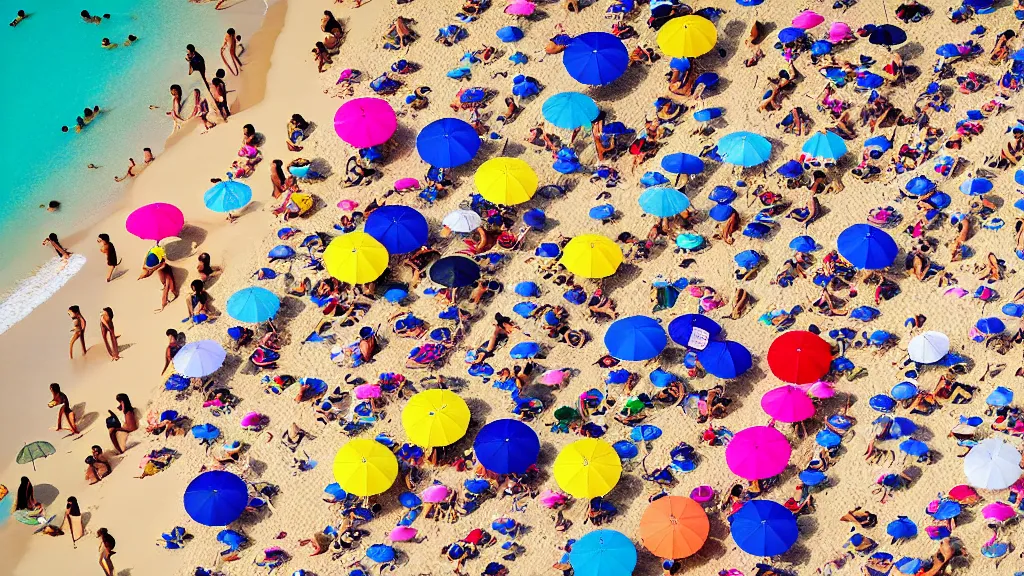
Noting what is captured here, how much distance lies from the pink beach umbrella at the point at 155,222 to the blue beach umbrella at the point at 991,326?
57.4ft

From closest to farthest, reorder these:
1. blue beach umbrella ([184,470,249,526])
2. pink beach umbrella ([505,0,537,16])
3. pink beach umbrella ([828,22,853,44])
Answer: blue beach umbrella ([184,470,249,526]) < pink beach umbrella ([828,22,853,44]) < pink beach umbrella ([505,0,537,16])

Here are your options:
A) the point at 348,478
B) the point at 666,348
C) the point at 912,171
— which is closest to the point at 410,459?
the point at 348,478

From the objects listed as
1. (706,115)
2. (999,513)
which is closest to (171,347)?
(706,115)

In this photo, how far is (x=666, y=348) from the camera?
2930 cm

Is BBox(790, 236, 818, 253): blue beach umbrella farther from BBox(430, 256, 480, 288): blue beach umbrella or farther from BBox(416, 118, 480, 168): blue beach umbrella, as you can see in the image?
BBox(416, 118, 480, 168): blue beach umbrella

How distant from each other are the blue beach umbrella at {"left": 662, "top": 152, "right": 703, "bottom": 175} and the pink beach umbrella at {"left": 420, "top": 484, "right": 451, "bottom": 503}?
910 centimetres

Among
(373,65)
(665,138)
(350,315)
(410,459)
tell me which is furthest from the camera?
(373,65)

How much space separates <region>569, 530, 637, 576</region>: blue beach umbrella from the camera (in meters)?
25.5

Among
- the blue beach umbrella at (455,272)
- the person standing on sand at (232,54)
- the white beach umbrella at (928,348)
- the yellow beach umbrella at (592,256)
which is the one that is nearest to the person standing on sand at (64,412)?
the blue beach umbrella at (455,272)

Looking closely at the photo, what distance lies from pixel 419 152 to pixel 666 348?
291 inches

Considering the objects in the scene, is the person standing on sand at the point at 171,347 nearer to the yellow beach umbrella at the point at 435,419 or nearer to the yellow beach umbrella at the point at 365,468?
the yellow beach umbrella at the point at 365,468

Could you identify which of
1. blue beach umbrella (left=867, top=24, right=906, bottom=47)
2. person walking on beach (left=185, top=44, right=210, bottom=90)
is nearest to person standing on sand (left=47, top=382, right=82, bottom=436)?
person walking on beach (left=185, top=44, right=210, bottom=90)

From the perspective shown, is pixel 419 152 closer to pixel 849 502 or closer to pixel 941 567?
pixel 849 502

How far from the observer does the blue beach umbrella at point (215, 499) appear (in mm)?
26703
